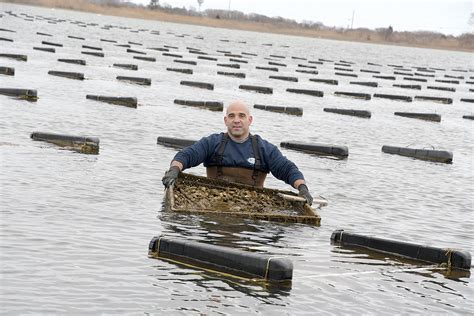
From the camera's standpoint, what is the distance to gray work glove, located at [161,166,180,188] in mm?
12688

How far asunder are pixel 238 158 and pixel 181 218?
46.6 inches

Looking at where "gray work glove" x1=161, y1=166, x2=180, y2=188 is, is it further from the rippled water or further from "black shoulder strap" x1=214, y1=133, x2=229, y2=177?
"black shoulder strap" x1=214, y1=133, x2=229, y2=177

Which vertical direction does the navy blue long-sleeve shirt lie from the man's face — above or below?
below

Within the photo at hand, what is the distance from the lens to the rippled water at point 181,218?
922 centimetres

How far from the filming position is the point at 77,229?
37.5 feet

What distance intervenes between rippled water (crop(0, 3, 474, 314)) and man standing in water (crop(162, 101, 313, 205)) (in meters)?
0.64

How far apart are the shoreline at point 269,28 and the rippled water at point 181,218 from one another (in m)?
101

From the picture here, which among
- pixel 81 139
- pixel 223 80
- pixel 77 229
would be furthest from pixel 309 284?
pixel 223 80

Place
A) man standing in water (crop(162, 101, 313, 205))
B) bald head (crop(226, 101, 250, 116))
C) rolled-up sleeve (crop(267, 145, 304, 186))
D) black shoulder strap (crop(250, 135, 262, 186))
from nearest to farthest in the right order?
bald head (crop(226, 101, 250, 116)) < man standing in water (crop(162, 101, 313, 205)) < rolled-up sleeve (crop(267, 145, 304, 186)) < black shoulder strap (crop(250, 135, 262, 186))

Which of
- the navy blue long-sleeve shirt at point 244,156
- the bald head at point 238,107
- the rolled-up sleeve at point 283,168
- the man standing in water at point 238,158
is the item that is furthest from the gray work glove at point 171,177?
the rolled-up sleeve at point 283,168

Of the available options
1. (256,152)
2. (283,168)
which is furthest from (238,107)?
(283,168)

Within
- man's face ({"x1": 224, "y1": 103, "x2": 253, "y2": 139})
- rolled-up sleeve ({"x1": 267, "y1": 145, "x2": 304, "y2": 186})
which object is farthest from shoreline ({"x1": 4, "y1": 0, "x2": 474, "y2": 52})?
man's face ({"x1": 224, "y1": 103, "x2": 253, "y2": 139})

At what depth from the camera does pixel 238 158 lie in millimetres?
13180

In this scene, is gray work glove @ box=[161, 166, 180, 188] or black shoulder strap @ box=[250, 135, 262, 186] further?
black shoulder strap @ box=[250, 135, 262, 186]
